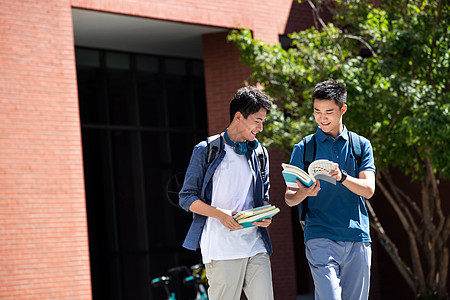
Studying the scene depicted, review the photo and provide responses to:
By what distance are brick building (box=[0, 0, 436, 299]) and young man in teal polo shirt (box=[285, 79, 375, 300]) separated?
22.5 ft

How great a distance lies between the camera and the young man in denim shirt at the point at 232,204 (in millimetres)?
5207

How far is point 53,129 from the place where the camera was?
11.5 meters

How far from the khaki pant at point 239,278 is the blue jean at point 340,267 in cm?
35

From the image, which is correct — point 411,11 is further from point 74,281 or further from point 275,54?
point 74,281

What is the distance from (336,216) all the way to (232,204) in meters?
0.73

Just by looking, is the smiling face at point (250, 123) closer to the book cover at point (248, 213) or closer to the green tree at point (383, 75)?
the book cover at point (248, 213)

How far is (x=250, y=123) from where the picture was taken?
17.3 feet

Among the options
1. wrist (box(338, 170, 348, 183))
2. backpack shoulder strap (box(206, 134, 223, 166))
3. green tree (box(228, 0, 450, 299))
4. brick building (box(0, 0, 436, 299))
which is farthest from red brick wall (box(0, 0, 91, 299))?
wrist (box(338, 170, 348, 183))

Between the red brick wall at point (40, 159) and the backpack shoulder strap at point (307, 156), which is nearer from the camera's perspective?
the backpack shoulder strap at point (307, 156)

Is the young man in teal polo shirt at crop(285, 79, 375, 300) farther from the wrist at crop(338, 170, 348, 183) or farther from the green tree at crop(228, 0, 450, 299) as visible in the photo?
the green tree at crop(228, 0, 450, 299)

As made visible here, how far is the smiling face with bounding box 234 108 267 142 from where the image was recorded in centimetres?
525

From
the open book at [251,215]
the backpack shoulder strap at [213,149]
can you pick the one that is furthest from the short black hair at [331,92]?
the open book at [251,215]

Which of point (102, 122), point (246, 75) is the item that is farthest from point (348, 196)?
point (102, 122)

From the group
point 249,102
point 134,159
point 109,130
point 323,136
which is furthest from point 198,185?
point 134,159
